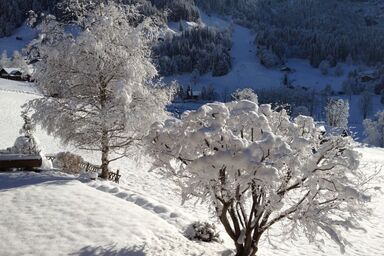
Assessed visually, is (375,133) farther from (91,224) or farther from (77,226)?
(77,226)

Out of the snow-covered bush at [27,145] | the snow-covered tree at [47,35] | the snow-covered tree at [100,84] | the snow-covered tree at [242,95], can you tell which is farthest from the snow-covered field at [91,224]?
the snow-covered tree at [47,35]

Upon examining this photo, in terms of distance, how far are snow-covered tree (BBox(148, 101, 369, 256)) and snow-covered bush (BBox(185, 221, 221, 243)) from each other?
74.8 inches

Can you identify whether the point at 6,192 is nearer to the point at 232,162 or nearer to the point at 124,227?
the point at 124,227

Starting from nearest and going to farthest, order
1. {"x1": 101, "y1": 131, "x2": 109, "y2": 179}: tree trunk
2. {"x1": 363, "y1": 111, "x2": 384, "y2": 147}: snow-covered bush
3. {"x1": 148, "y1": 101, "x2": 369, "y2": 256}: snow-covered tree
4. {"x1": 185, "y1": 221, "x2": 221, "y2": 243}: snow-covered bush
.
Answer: {"x1": 148, "y1": 101, "x2": 369, "y2": 256}: snow-covered tree, {"x1": 185, "y1": 221, "x2": 221, "y2": 243}: snow-covered bush, {"x1": 101, "y1": 131, "x2": 109, "y2": 179}: tree trunk, {"x1": 363, "y1": 111, "x2": 384, "y2": 147}: snow-covered bush

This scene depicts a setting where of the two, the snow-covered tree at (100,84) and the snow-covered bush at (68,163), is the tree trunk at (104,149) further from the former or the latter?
the snow-covered bush at (68,163)

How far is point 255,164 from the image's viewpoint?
11008mm

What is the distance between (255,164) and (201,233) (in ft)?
18.0

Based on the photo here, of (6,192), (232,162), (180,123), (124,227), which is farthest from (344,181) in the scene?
(6,192)

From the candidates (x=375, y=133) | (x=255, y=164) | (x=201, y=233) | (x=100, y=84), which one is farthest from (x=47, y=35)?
(x=375, y=133)

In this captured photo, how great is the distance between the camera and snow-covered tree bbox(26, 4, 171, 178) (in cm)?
2017

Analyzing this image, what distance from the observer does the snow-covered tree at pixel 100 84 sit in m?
20.2

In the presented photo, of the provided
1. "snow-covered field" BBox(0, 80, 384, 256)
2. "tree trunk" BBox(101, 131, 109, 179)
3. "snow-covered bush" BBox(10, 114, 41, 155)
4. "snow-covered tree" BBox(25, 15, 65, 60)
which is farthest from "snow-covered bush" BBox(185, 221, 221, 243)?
"snow-covered bush" BBox(10, 114, 41, 155)

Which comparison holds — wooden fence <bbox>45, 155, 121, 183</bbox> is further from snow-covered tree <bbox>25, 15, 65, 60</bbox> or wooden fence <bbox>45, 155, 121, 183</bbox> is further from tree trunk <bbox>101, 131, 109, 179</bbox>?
snow-covered tree <bbox>25, 15, 65, 60</bbox>

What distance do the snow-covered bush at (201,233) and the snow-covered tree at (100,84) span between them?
6.99 meters
